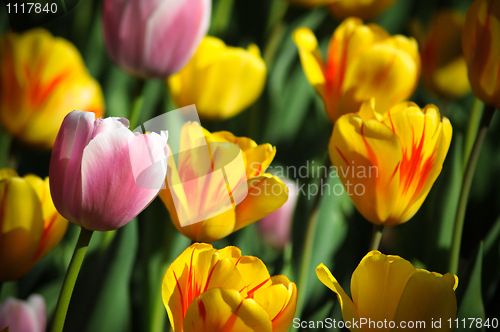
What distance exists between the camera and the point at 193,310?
235 mm

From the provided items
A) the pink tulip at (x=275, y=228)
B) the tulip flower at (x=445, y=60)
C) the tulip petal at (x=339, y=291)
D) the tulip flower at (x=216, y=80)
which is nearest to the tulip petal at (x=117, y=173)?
the tulip petal at (x=339, y=291)

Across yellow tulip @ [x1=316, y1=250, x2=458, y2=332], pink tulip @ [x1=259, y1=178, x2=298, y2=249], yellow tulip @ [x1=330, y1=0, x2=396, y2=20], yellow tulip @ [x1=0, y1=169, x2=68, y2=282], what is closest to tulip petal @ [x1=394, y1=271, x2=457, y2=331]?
yellow tulip @ [x1=316, y1=250, x2=458, y2=332]

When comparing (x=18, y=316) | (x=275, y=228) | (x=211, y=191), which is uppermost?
(x=211, y=191)

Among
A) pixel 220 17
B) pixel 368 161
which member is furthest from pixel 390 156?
pixel 220 17

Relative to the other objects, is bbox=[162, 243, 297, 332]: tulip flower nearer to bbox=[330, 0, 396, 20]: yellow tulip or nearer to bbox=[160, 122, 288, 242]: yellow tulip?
bbox=[160, 122, 288, 242]: yellow tulip

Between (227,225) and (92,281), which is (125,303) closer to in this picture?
(92,281)

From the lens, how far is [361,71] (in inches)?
15.1

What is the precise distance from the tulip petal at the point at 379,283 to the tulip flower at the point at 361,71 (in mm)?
163

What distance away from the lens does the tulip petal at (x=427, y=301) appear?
0.25 metres

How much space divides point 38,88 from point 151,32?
161mm

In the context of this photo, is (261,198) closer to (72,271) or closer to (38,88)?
(72,271)

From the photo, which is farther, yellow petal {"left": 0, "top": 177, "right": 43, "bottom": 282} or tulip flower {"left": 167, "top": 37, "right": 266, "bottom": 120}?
tulip flower {"left": 167, "top": 37, "right": 266, "bottom": 120}

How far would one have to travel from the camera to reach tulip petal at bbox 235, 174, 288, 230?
0.28m

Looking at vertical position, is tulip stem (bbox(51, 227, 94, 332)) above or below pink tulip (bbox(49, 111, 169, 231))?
below
